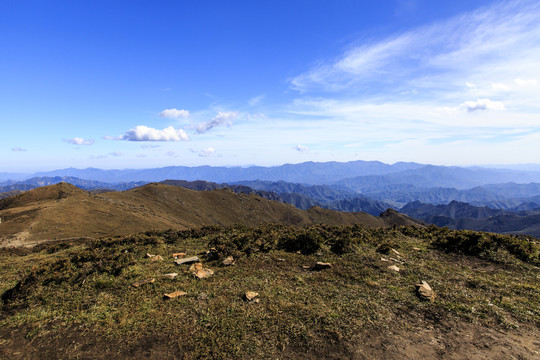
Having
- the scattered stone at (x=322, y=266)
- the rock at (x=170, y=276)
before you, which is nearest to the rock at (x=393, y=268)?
the scattered stone at (x=322, y=266)

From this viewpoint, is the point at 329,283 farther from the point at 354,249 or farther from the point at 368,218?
the point at 368,218

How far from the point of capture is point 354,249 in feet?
46.8

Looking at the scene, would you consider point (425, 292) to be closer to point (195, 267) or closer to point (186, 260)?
point (195, 267)

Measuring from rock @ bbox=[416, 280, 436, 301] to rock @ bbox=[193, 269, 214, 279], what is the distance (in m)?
8.65

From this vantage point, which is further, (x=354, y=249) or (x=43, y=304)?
(x=354, y=249)

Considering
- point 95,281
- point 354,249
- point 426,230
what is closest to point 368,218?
point 426,230

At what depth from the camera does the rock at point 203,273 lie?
10.4 m

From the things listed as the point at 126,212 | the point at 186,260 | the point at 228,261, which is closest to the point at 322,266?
the point at 228,261

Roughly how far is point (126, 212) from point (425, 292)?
7016 cm

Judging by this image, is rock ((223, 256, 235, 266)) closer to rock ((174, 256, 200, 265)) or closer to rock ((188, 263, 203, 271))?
rock ((188, 263, 203, 271))

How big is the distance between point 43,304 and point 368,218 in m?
152

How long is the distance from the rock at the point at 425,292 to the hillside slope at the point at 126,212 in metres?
27.0

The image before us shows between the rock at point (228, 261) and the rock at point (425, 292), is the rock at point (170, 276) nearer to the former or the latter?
the rock at point (228, 261)

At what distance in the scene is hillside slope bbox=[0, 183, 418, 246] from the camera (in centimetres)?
4228
